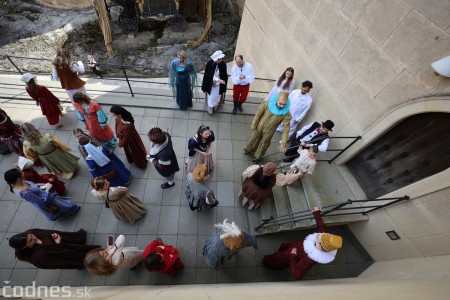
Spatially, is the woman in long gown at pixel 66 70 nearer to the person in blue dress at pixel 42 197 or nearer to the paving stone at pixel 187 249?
the person in blue dress at pixel 42 197

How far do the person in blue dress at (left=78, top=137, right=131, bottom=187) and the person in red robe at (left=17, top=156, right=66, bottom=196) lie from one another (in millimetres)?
767

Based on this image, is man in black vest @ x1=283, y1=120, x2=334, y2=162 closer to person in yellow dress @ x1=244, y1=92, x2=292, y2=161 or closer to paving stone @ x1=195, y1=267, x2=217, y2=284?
person in yellow dress @ x1=244, y1=92, x2=292, y2=161

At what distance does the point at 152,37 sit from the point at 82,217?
13.6 metres

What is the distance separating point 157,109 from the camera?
6355 mm

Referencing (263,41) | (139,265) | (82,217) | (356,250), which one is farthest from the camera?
(263,41)

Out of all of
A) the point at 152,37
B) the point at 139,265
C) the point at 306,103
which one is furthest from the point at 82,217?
the point at 152,37

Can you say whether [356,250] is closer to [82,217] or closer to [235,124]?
[235,124]

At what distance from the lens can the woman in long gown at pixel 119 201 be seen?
3.71m

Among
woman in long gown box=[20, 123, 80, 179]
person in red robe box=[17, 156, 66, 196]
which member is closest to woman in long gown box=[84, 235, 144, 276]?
person in red robe box=[17, 156, 66, 196]

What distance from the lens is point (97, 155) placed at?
407 centimetres

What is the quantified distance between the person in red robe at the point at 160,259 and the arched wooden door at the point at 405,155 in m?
3.83

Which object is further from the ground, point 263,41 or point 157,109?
point 263,41

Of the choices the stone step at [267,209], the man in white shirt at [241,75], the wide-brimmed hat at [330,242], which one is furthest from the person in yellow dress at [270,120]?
the wide-brimmed hat at [330,242]

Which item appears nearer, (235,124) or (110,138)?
(110,138)
